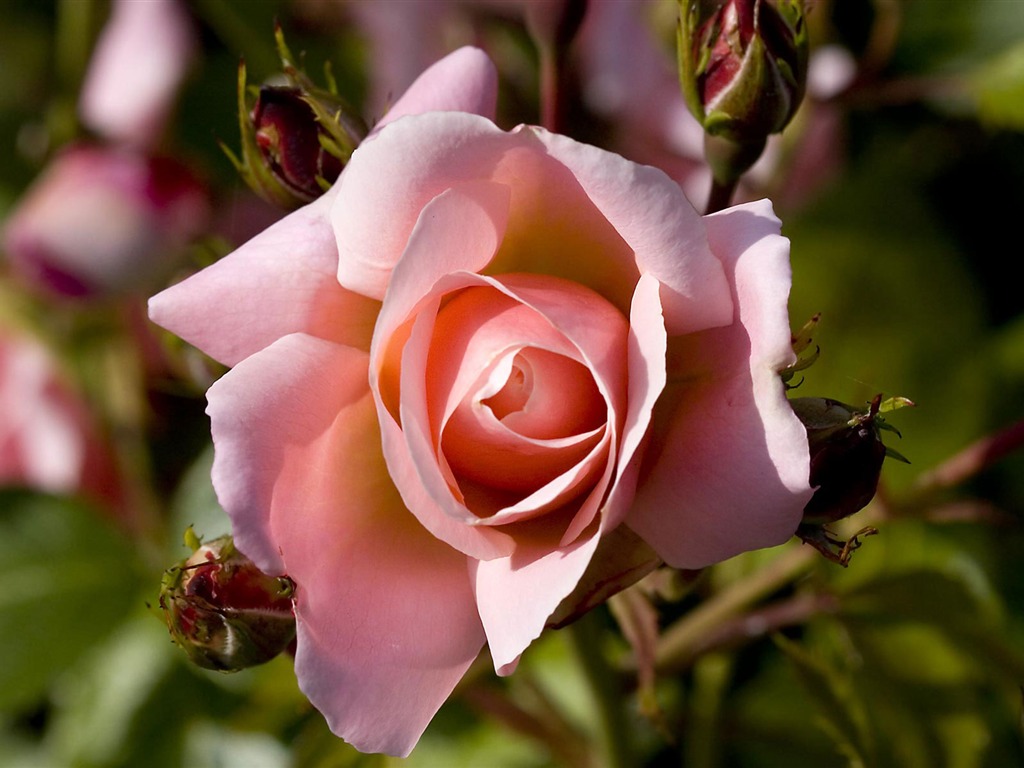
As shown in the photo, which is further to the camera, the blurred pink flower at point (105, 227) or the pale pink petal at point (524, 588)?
the blurred pink flower at point (105, 227)

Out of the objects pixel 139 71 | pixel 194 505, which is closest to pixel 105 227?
pixel 139 71

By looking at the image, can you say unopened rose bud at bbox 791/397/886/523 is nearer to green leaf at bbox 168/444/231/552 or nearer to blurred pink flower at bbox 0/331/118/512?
green leaf at bbox 168/444/231/552

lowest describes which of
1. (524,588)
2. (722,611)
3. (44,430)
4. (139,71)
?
(44,430)

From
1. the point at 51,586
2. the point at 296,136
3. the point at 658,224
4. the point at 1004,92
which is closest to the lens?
the point at 658,224

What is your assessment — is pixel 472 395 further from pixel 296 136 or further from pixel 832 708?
pixel 832 708

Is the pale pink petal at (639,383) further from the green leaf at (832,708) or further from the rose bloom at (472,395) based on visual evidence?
the green leaf at (832,708)

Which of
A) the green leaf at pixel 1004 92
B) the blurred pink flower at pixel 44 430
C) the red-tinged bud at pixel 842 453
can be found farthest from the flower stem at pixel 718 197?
the blurred pink flower at pixel 44 430

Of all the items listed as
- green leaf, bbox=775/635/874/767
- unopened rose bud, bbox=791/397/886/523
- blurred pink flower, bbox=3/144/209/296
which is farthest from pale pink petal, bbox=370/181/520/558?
blurred pink flower, bbox=3/144/209/296

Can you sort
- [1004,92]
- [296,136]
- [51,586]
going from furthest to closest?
[51,586], [1004,92], [296,136]
